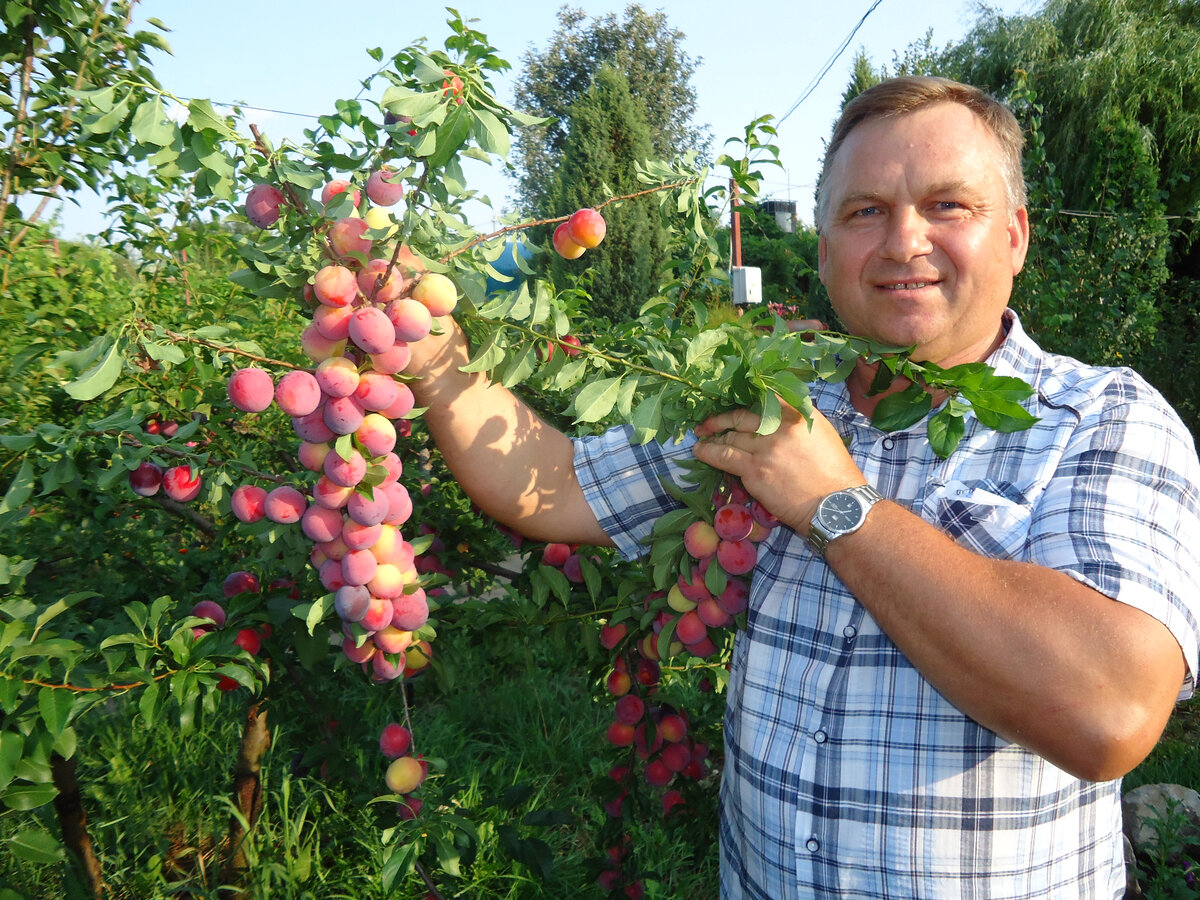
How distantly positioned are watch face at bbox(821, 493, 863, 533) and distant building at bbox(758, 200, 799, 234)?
15.9 m

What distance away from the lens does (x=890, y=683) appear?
3.64 feet

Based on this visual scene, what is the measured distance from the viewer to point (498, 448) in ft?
4.42

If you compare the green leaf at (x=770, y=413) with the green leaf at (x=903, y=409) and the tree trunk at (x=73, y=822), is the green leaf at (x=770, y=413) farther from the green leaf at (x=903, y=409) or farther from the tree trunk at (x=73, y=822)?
the tree trunk at (x=73, y=822)

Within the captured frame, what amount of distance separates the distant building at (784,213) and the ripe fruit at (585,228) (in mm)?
15594

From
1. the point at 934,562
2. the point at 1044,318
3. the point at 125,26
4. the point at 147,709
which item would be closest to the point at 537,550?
the point at 147,709

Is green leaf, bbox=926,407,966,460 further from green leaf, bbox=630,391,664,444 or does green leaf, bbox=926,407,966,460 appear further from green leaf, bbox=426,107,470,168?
green leaf, bbox=426,107,470,168

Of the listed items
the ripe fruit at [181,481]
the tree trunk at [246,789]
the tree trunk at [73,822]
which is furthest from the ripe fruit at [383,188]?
the tree trunk at [73,822]

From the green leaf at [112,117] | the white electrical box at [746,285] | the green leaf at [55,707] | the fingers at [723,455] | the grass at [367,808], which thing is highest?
the white electrical box at [746,285]

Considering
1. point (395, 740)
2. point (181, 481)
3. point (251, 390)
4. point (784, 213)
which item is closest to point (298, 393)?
point (251, 390)

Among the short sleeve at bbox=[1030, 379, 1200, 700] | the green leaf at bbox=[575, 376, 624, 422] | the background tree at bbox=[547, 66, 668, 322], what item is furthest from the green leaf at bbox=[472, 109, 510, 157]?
the background tree at bbox=[547, 66, 668, 322]

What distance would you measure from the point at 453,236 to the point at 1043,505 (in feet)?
2.92

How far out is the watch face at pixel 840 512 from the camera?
3.48 feet

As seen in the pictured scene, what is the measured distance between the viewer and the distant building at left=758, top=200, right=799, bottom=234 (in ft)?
54.7

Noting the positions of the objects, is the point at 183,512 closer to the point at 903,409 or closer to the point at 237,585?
the point at 237,585
